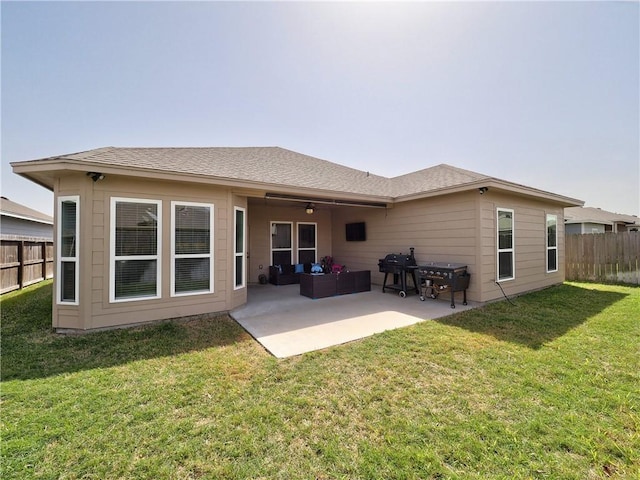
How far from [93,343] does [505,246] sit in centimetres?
829

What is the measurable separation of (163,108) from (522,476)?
10058 mm

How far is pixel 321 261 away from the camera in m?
10.1

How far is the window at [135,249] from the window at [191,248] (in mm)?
250

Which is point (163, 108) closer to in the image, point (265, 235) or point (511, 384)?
point (265, 235)

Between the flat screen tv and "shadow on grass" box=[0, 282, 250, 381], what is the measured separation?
17.5 feet

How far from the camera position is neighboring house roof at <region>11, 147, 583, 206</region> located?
418 cm

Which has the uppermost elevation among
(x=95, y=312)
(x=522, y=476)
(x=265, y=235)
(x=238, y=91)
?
(x=238, y=91)

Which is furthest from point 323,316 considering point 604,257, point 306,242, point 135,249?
point 604,257

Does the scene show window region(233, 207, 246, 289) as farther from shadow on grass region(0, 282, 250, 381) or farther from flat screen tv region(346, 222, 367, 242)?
flat screen tv region(346, 222, 367, 242)

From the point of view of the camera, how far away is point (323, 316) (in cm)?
516

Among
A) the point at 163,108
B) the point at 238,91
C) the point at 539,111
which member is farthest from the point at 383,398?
the point at 539,111

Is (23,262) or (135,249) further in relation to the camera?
(23,262)

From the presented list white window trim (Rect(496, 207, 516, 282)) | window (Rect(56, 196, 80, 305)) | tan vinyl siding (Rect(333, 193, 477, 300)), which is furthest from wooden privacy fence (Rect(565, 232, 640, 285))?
window (Rect(56, 196, 80, 305))

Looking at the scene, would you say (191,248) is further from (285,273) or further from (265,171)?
(285,273)
